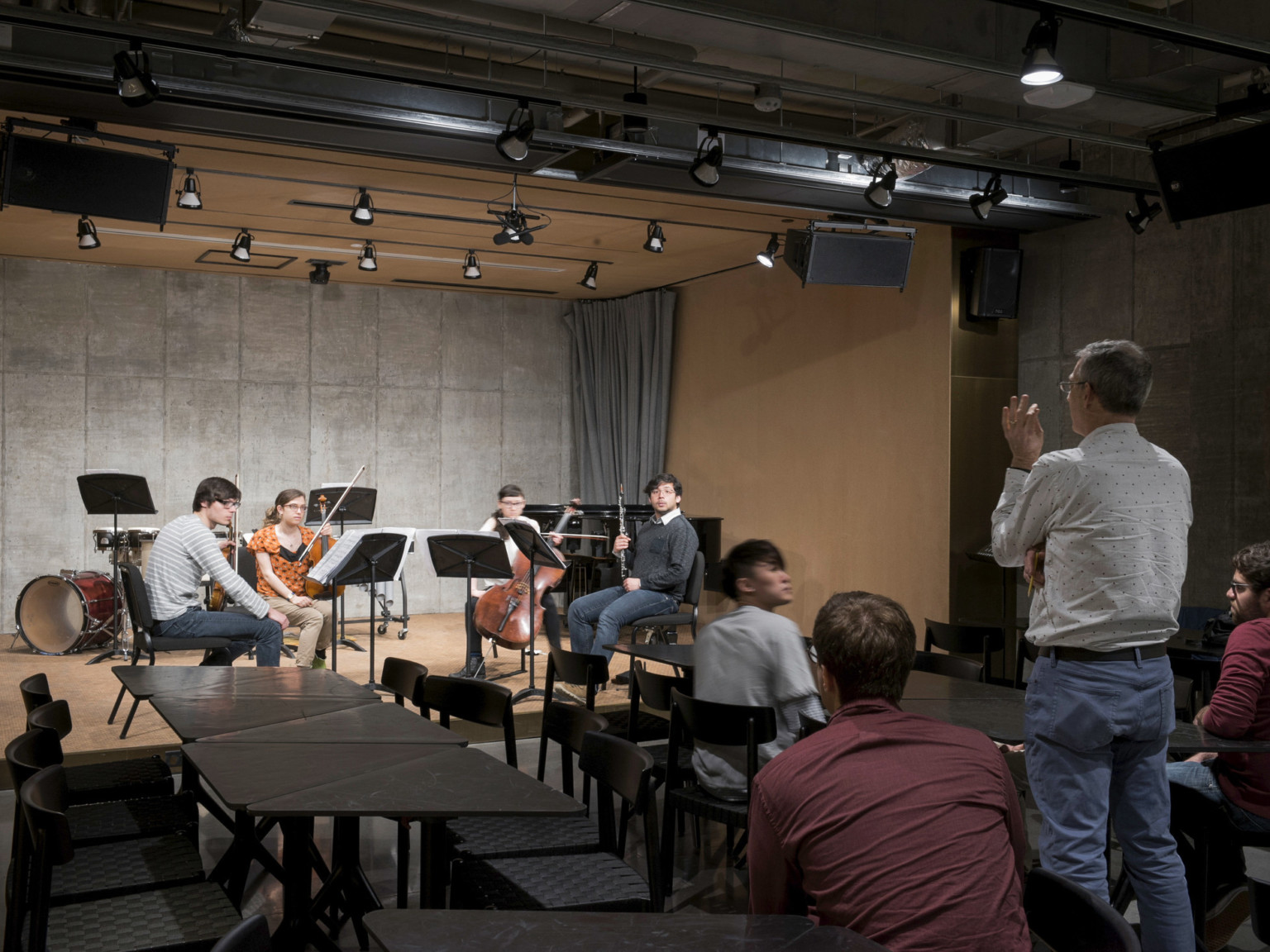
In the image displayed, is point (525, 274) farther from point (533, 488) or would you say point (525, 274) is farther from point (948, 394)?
point (948, 394)

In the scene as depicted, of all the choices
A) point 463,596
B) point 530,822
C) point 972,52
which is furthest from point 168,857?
point 463,596

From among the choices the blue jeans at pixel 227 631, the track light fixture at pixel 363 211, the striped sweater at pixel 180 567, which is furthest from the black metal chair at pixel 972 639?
the track light fixture at pixel 363 211

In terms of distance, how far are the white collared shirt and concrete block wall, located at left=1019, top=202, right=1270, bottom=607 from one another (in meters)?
4.01

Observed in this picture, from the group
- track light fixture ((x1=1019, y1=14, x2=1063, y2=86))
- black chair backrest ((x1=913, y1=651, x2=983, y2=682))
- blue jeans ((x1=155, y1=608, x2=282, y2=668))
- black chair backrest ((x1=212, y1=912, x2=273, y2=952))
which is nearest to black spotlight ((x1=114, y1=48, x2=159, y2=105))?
blue jeans ((x1=155, y1=608, x2=282, y2=668))

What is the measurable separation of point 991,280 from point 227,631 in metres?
5.21

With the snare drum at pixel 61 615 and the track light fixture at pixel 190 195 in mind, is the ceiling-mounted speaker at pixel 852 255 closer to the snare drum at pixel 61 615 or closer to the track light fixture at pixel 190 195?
the track light fixture at pixel 190 195

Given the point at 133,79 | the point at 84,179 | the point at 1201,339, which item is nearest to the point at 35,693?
the point at 133,79

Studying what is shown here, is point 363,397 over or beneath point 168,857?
over

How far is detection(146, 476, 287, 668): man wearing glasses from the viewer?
555 centimetres

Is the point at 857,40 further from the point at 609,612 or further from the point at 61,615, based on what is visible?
the point at 61,615

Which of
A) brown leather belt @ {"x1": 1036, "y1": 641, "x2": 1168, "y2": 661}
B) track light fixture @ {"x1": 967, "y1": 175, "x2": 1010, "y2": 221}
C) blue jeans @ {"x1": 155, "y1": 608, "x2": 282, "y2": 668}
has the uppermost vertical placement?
track light fixture @ {"x1": 967, "y1": 175, "x2": 1010, "y2": 221}

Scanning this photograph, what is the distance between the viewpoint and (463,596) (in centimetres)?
1070

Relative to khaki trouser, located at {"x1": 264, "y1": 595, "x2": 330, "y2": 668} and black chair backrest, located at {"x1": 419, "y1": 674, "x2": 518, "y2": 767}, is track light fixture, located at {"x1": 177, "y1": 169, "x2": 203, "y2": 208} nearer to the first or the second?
khaki trouser, located at {"x1": 264, "y1": 595, "x2": 330, "y2": 668}

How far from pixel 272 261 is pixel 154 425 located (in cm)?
180
